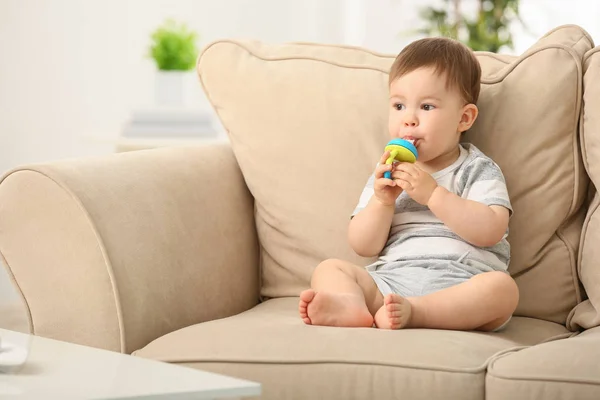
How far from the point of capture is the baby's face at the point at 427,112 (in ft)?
5.74

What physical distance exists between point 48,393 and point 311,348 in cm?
50

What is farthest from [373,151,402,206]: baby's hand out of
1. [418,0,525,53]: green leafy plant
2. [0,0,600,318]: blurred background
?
[418,0,525,53]: green leafy plant

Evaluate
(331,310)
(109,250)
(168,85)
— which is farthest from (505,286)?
(168,85)

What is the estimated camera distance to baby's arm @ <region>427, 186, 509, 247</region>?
167 centimetres

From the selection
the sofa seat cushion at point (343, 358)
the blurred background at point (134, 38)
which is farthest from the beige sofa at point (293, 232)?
the blurred background at point (134, 38)

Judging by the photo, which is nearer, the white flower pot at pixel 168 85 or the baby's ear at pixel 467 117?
the baby's ear at pixel 467 117

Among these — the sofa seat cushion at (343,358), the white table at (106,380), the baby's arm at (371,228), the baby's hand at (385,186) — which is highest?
the baby's hand at (385,186)

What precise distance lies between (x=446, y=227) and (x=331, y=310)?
1.05 feet

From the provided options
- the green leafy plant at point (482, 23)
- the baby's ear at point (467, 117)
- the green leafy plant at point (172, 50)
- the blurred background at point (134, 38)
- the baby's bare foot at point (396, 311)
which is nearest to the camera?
the baby's bare foot at point (396, 311)

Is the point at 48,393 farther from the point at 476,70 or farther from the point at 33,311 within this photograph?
the point at 476,70

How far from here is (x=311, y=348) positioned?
1.40m

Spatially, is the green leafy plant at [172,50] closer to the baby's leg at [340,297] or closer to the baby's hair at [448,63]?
the baby's hair at [448,63]

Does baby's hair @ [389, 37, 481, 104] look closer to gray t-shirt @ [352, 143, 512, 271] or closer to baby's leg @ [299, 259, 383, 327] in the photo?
gray t-shirt @ [352, 143, 512, 271]

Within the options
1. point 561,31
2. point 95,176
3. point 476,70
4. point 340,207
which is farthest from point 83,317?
point 561,31
